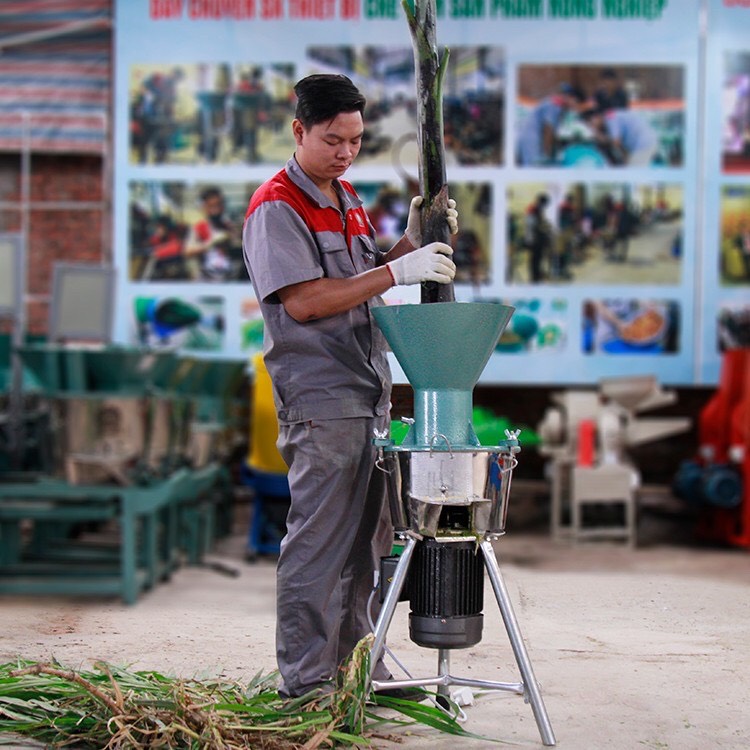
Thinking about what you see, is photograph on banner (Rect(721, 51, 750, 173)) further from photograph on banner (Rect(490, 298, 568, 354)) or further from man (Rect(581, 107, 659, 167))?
photograph on banner (Rect(490, 298, 568, 354))

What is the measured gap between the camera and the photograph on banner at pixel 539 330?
272 inches

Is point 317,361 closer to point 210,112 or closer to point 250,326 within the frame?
point 250,326

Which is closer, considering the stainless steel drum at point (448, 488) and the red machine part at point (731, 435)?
the stainless steel drum at point (448, 488)

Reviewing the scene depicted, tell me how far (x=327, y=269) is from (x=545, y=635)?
106cm

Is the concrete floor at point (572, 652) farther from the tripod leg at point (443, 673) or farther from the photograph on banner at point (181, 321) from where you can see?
the photograph on banner at point (181, 321)

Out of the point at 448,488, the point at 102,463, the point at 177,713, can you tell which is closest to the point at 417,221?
the point at 448,488

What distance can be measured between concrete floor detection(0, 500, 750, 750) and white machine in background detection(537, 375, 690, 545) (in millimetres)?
3482

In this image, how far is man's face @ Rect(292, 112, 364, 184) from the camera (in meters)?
2.71

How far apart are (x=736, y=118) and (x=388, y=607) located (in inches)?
207

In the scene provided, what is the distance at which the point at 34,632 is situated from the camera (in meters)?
2.84

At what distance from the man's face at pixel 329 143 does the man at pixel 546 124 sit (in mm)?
4391

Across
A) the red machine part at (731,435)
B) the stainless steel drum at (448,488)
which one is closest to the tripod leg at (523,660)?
the stainless steel drum at (448,488)

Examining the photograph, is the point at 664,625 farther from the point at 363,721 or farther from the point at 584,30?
the point at 584,30

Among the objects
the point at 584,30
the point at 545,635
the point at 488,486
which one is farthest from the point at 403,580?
the point at 584,30
